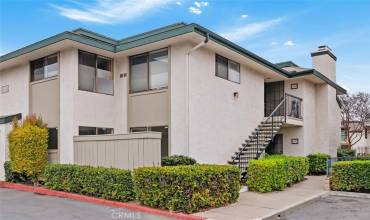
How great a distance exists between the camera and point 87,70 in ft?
45.2

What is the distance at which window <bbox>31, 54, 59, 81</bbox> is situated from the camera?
14.1m

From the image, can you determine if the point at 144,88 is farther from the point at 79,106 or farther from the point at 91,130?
the point at 91,130

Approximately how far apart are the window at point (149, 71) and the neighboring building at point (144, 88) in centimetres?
4

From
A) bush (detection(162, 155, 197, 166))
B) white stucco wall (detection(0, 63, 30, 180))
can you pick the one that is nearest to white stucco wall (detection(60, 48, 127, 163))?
white stucco wall (detection(0, 63, 30, 180))

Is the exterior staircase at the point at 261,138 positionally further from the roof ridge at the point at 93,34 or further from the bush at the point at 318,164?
the roof ridge at the point at 93,34

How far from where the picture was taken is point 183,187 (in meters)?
8.40

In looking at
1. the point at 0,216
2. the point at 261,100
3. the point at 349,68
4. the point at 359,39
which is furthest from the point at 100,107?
the point at 349,68

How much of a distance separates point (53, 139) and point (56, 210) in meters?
5.34

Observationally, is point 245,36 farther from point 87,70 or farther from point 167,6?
point 87,70

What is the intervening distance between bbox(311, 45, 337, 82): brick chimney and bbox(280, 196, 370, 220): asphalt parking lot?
1138 cm

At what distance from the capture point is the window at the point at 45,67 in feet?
46.3

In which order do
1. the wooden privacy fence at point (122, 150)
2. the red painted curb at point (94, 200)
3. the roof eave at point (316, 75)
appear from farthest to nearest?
the roof eave at point (316, 75) → the wooden privacy fence at point (122, 150) → the red painted curb at point (94, 200)

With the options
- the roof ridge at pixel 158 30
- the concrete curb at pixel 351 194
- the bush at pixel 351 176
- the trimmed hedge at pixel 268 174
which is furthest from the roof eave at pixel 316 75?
the roof ridge at pixel 158 30

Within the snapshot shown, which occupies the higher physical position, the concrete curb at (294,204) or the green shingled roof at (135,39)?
the green shingled roof at (135,39)
